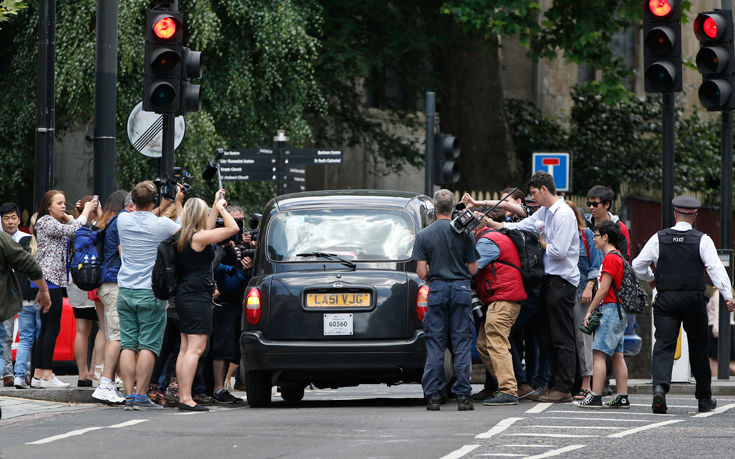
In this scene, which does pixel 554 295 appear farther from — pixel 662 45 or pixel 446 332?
pixel 662 45

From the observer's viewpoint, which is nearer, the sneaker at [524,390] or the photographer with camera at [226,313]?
the sneaker at [524,390]

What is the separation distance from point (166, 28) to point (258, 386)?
361 centimetres

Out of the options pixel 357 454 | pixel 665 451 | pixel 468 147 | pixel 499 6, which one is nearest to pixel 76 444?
pixel 357 454

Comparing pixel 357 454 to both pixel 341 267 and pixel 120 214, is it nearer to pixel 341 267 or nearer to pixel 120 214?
pixel 341 267

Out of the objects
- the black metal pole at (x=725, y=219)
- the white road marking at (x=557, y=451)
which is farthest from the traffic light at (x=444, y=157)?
the white road marking at (x=557, y=451)

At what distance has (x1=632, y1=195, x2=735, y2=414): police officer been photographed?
490 inches

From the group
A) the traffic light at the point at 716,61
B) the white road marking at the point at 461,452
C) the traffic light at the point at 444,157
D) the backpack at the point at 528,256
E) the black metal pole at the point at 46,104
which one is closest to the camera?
the white road marking at the point at 461,452

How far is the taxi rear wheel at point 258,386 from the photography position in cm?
1283

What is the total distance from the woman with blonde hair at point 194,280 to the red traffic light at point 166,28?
2230 millimetres

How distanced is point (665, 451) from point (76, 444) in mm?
3892

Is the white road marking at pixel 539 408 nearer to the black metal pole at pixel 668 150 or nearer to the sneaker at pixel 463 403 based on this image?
the sneaker at pixel 463 403

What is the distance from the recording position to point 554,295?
512 inches

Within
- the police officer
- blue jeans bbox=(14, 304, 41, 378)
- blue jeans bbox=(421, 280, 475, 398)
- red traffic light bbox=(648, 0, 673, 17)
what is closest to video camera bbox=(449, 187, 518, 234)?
blue jeans bbox=(421, 280, 475, 398)

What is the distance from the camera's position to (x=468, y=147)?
3020 cm
